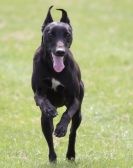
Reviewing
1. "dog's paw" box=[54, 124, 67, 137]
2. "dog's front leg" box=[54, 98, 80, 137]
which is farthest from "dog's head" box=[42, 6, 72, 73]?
"dog's paw" box=[54, 124, 67, 137]

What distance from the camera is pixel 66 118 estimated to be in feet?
29.8

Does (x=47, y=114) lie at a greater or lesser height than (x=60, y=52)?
lesser

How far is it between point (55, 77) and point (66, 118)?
607mm

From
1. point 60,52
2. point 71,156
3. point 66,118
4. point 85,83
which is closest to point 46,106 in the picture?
point 66,118

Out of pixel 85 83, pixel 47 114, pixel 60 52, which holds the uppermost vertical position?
pixel 60 52

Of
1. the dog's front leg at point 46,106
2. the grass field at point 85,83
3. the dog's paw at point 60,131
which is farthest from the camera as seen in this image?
the grass field at point 85,83

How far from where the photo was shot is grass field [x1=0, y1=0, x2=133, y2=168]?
1129cm

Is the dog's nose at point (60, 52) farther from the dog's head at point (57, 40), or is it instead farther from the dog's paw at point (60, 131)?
the dog's paw at point (60, 131)

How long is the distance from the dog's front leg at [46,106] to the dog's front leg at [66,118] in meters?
0.17

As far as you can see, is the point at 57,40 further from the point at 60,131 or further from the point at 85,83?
the point at 85,83

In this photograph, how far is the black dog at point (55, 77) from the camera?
8984mm

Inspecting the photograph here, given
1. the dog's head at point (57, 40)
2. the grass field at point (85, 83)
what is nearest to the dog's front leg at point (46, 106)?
the dog's head at point (57, 40)

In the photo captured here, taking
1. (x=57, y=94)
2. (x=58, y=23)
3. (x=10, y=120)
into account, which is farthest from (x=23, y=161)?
(x=10, y=120)

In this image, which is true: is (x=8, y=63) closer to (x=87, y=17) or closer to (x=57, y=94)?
(x=87, y=17)
